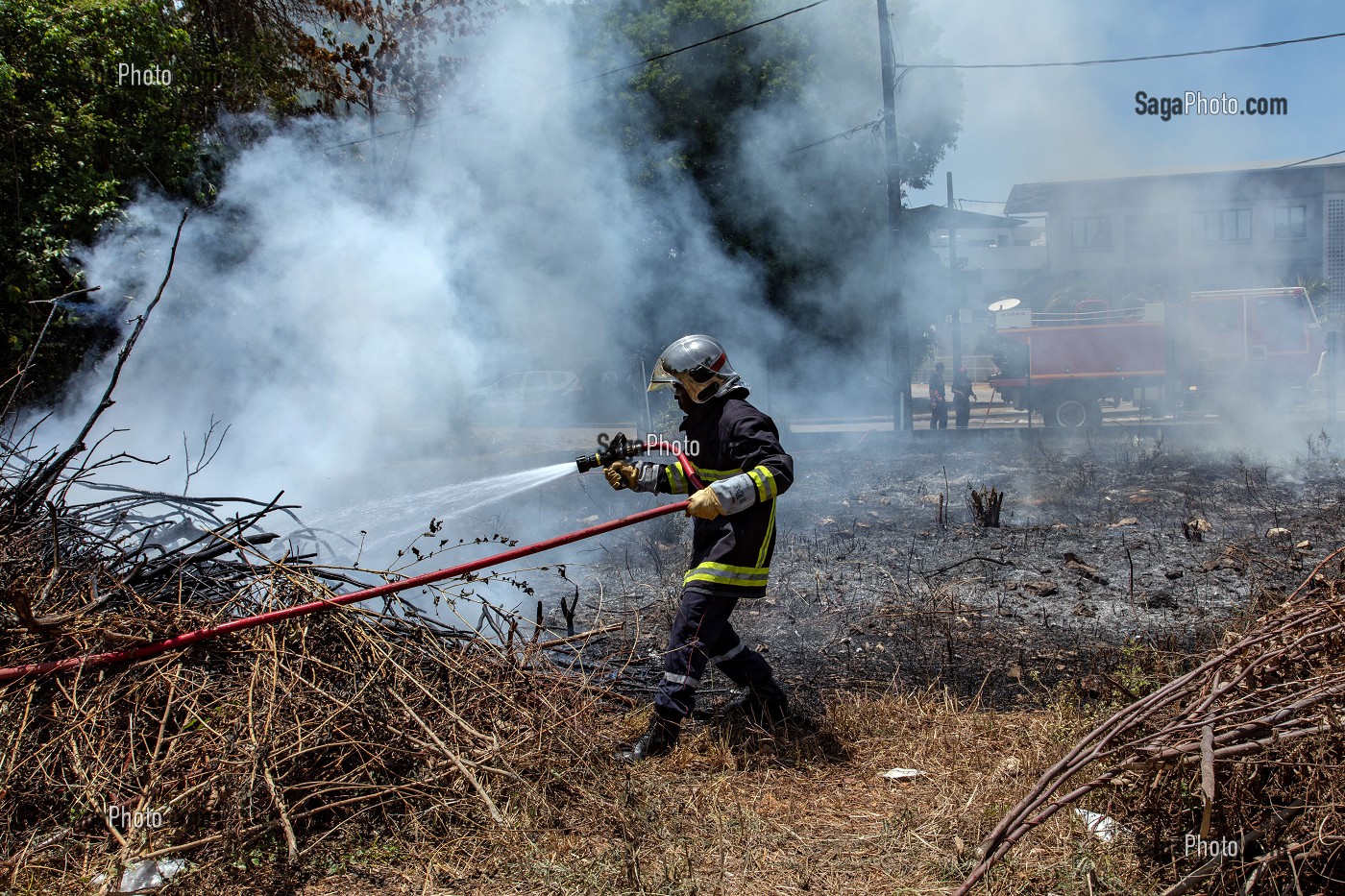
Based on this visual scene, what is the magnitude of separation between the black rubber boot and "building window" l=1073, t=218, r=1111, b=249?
26.6 m

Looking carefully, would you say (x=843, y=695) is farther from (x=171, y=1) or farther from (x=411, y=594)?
(x=171, y=1)

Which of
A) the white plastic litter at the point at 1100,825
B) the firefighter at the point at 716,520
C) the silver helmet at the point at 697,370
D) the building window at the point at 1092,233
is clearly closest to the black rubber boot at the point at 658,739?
the firefighter at the point at 716,520

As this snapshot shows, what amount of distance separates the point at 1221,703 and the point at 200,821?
2.80m

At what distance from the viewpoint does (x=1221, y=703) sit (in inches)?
91.1

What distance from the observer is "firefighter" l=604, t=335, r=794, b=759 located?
332 centimetres

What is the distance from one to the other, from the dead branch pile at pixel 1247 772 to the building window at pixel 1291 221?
2992 cm

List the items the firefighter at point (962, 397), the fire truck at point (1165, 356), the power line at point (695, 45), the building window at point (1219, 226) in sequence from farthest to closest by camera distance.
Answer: the building window at point (1219, 226) → the fire truck at point (1165, 356) → the firefighter at point (962, 397) → the power line at point (695, 45)

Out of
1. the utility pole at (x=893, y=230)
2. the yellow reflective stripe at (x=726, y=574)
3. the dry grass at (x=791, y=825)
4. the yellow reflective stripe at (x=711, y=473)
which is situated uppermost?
the utility pole at (x=893, y=230)

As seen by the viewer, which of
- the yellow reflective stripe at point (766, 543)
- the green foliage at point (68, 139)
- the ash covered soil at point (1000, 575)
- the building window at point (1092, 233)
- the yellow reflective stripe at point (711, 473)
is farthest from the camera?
the building window at point (1092, 233)

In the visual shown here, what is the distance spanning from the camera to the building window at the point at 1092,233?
25969mm

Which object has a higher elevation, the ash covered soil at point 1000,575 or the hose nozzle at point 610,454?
the hose nozzle at point 610,454

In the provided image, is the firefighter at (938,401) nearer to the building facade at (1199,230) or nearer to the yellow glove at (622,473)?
the yellow glove at (622,473)

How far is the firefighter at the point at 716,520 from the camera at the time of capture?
10.9 feet

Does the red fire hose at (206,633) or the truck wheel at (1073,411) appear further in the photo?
the truck wheel at (1073,411)
